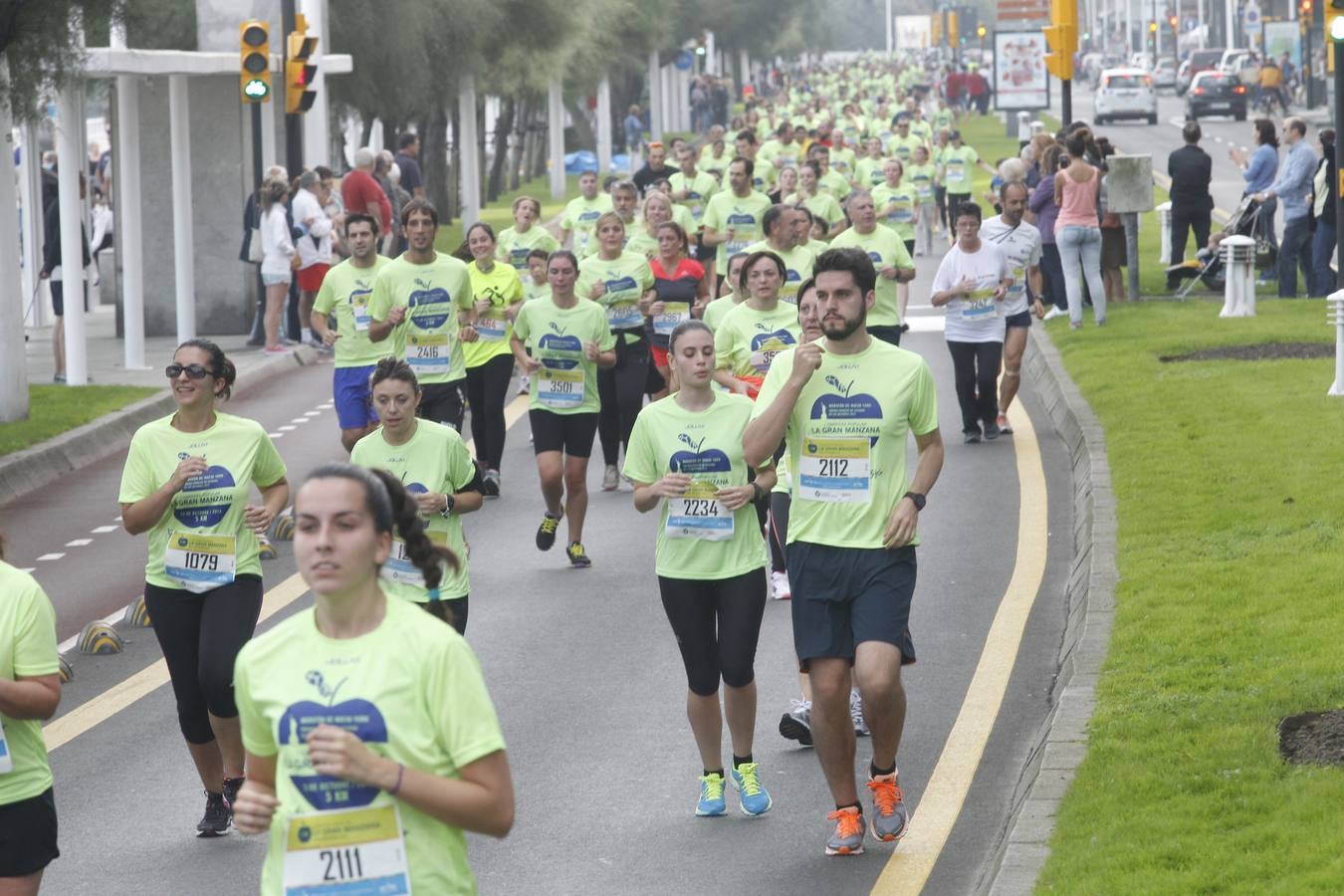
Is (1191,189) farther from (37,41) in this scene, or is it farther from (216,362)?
(216,362)

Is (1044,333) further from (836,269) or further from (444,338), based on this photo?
(836,269)

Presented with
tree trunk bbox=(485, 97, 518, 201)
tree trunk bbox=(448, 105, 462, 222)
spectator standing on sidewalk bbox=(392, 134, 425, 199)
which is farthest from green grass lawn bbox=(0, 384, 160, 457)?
tree trunk bbox=(485, 97, 518, 201)

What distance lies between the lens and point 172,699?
1053cm

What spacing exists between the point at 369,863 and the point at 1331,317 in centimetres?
1401

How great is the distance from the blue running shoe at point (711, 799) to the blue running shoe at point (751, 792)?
0.08 m

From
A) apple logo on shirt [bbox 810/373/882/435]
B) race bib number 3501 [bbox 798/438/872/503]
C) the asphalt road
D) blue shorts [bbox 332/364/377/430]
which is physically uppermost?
apple logo on shirt [bbox 810/373/882/435]

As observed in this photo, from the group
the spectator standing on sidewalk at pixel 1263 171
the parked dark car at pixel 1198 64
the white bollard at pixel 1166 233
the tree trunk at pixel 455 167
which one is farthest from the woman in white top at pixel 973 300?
the parked dark car at pixel 1198 64

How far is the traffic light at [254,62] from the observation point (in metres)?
23.8

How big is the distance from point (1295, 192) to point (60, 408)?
12379 mm

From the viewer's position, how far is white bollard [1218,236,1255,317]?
76.3ft

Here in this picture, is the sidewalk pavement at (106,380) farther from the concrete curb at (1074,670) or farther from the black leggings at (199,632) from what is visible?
the black leggings at (199,632)

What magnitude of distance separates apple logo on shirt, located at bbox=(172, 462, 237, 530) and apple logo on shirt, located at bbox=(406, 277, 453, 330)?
5.14m

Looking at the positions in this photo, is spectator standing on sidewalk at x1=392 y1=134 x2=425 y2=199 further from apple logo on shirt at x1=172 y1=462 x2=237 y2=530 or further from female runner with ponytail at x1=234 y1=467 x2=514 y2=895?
female runner with ponytail at x1=234 y1=467 x2=514 y2=895

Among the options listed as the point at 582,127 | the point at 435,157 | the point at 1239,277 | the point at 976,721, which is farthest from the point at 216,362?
the point at 582,127
